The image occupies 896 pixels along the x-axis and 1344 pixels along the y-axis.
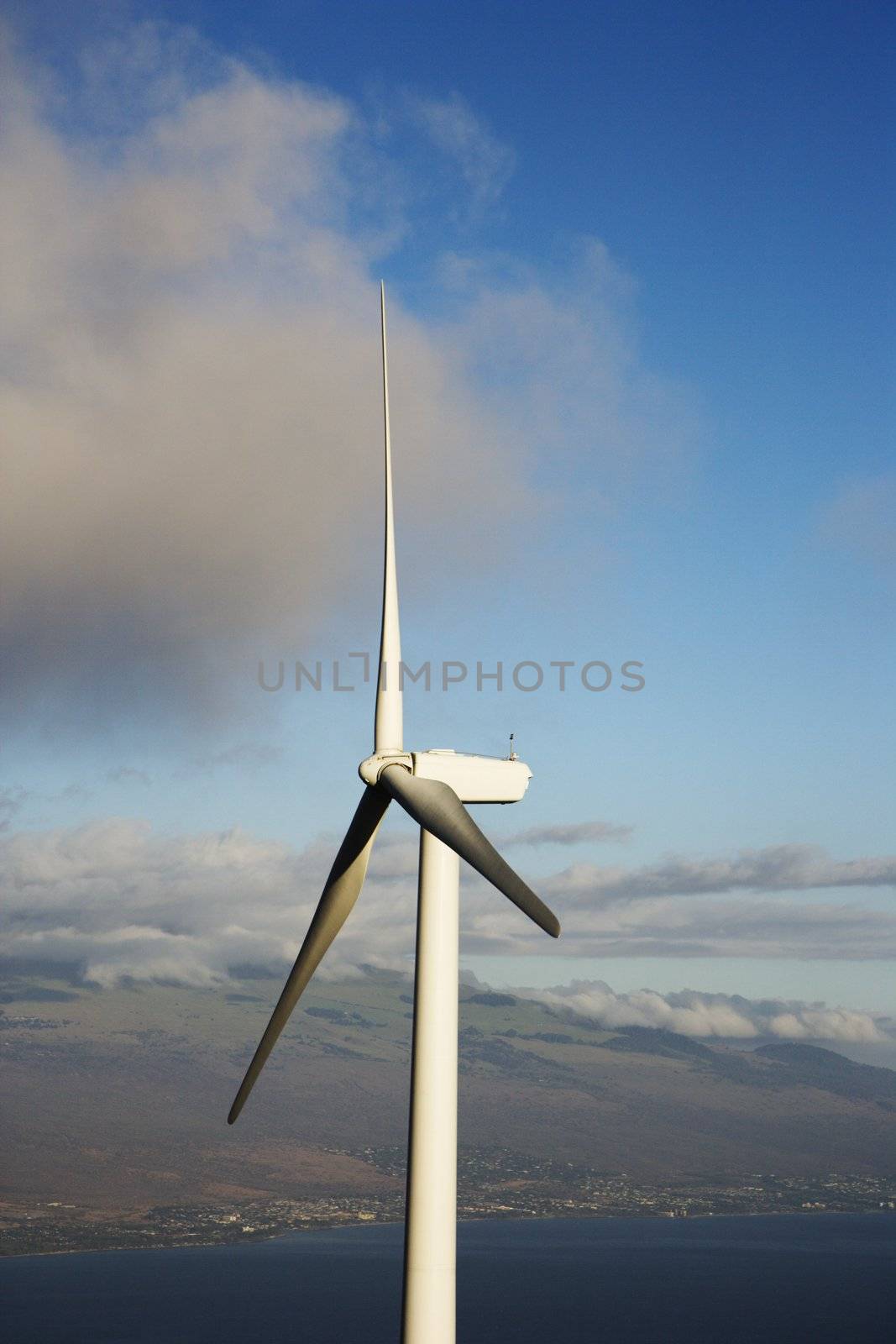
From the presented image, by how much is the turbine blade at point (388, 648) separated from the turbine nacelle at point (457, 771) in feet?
5.03

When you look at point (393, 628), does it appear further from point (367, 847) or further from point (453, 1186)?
point (453, 1186)

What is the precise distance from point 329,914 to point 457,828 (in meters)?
8.63

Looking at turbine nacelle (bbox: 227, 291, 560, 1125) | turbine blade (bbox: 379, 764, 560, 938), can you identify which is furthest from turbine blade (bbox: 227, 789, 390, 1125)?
turbine blade (bbox: 379, 764, 560, 938)

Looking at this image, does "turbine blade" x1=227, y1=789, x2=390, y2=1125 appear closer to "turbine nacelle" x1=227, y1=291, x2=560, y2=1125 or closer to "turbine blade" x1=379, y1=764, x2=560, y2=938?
"turbine nacelle" x1=227, y1=291, x2=560, y2=1125

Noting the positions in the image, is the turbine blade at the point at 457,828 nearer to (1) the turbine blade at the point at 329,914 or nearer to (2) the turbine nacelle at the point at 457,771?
(2) the turbine nacelle at the point at 457,771

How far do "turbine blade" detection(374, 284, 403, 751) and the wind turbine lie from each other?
0.20ft

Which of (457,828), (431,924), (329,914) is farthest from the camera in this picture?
(329,914)

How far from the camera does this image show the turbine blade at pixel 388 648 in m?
43.5

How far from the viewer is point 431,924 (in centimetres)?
3984

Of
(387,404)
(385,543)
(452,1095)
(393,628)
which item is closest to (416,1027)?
(452,1095)

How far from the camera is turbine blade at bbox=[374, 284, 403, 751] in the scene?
43500 mm

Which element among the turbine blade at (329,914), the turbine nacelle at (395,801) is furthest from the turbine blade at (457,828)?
the turbine blade at (329,914)

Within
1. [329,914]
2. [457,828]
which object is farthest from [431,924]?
[329,914]

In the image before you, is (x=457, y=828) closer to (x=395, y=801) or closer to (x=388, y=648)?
(x=395, y=801)
